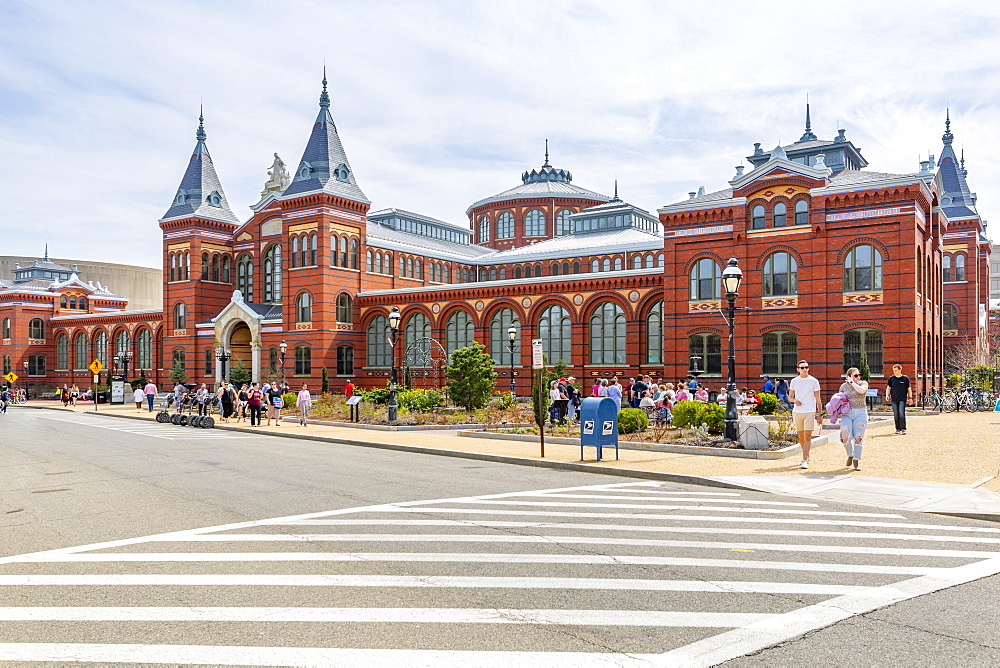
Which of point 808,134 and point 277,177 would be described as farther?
point 277,177

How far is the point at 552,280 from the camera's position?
4447cm

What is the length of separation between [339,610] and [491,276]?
5554 centimetres

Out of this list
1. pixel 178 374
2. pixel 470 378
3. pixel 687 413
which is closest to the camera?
pixel 687 413

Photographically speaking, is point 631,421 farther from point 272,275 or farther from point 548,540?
point 272,275

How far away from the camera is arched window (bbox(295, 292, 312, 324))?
49625mm

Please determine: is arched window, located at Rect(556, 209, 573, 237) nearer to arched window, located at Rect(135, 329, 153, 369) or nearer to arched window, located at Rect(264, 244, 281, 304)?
arched window, located at Rect(264, 244, 281, 304)

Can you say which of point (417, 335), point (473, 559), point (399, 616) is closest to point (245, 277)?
point (417, 335)

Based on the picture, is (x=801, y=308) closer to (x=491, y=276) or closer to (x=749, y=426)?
(x=749, y=426)

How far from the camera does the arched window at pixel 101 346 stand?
2675 inches

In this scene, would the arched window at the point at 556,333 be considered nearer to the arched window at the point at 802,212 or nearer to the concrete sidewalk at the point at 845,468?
the arched window at the point at 802,212

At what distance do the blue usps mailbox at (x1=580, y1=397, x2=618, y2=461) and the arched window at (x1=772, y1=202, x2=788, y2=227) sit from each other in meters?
23.0

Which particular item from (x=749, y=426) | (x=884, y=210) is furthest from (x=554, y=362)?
Answer: (x=749, y=426)

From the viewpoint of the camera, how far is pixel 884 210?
33.1m

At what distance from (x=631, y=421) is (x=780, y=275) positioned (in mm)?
18650
